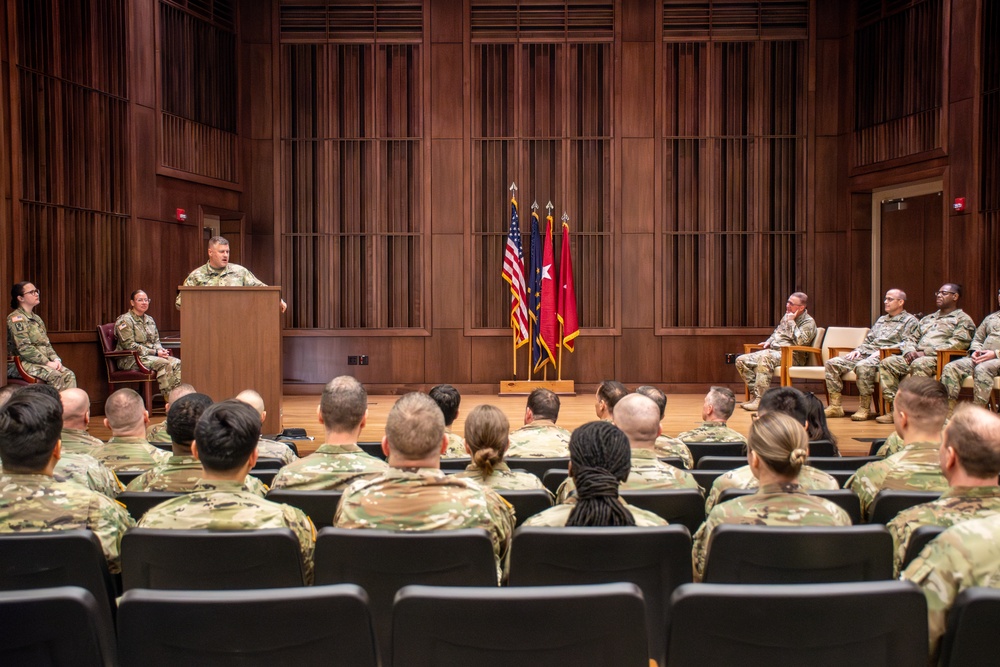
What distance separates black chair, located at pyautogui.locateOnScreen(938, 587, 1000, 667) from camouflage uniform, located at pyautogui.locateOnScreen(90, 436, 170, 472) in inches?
112

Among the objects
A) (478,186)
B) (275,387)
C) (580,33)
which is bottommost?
(275,387)

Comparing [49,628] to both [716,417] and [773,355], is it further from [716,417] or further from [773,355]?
[773,355]

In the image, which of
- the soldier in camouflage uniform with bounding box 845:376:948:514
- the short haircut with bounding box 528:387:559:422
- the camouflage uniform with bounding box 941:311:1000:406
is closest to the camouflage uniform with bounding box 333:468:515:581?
the soldier in camouflage uniform with bounding box 845:376:948:514

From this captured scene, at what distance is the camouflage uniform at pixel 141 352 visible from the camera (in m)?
7.43

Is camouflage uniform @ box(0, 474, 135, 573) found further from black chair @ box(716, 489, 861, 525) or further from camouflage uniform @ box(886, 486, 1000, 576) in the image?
camouflage uniform @ box(886, 486, 1000, 576)

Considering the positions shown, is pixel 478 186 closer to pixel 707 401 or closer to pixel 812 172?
pixel 812 172

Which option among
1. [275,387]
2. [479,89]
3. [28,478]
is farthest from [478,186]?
[28,478]

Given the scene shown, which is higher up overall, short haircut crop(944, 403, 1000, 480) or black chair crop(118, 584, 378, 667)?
short haircut crop(944, 403, 1000, 480)

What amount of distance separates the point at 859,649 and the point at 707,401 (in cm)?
269

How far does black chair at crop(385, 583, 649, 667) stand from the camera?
1260mm

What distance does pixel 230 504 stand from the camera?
204 cm

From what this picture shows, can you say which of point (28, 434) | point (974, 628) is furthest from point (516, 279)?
point (974, 628)

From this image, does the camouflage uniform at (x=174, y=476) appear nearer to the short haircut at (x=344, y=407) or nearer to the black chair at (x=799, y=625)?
the short haircut at (x=344, y=407)

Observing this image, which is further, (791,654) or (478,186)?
(478,186)
